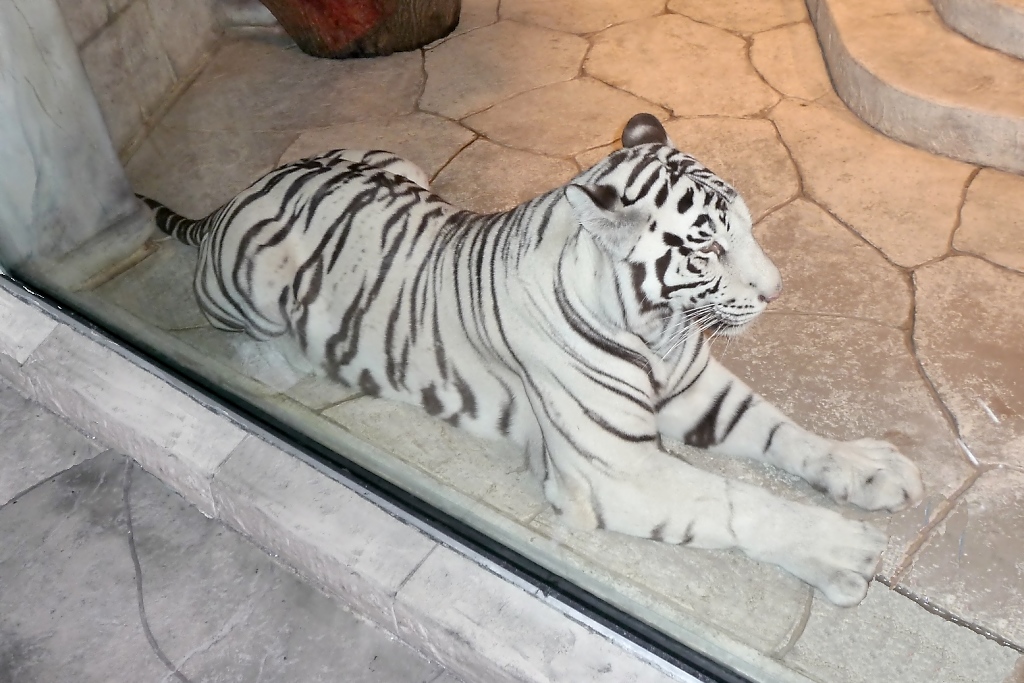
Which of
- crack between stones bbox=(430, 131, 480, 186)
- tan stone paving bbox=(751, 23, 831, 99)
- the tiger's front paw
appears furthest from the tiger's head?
tan stone paving bbox=(751, 23, 831, 99)

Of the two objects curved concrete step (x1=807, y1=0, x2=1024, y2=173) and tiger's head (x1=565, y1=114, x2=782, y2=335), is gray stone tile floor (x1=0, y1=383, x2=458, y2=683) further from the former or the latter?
curved concrete step (x1=807, y1=0, x2=1024, y2=173)

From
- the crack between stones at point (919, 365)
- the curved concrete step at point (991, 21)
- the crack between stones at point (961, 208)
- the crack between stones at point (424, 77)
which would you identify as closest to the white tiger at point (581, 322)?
the crack between stones at point (919, 365)

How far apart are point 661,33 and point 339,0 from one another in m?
1.00

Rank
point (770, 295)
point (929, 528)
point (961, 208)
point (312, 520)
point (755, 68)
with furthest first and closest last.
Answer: point (755, 68) → point (961, 208) → point (312, 520) → point (929, 528) → point (770, 295)

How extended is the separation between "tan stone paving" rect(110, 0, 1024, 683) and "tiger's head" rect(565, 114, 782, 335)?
0.42 m

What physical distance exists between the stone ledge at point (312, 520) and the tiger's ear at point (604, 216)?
0.60 m

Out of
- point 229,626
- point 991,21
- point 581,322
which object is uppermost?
point 581,322

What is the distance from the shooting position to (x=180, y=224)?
2.10 metres

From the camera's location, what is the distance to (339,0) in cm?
285

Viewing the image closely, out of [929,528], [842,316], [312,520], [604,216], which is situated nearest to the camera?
[604,216]

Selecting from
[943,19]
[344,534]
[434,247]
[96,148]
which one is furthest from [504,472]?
[943,19]

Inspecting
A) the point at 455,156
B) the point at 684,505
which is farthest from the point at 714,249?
the point at 455,156

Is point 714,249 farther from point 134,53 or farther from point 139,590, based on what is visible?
point 134,53

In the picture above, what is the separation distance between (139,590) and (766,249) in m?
1.50
